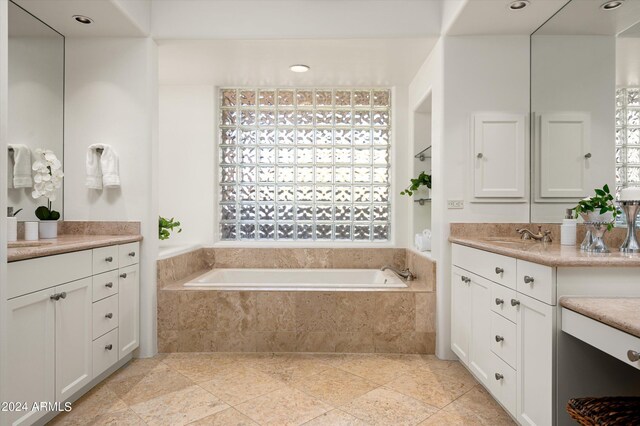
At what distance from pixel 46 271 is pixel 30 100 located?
132cm

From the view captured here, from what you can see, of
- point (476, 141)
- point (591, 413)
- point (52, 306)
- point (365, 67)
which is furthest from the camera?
point (365, 67)

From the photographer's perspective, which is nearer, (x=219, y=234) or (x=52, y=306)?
(x=52, y=306)

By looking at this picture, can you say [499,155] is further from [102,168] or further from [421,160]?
[102,168]

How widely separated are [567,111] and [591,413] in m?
1.85

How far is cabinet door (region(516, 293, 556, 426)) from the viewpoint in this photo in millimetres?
1440

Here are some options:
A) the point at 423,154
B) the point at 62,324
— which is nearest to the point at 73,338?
the point at 62,324

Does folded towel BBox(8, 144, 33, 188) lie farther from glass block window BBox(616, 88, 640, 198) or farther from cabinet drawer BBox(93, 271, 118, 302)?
glass block window BBox(616, 88, 640, 198)

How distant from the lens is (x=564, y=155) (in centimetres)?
241

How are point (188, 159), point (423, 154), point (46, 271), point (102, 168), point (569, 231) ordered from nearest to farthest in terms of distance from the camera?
point (46, 271) < point (569, 231) < point (102, 168) < point (423, 154) < point (188, 159)

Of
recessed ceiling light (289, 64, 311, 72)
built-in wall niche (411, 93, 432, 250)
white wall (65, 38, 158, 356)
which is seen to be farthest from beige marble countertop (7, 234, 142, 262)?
built-in wall niche (411, 93, 432, 250)

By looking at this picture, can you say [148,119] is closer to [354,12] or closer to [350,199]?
[354,12]

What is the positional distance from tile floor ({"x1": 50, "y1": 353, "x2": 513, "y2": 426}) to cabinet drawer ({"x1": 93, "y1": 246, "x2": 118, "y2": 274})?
66cm

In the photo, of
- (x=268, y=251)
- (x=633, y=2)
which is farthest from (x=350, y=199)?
(x=633, y=2)

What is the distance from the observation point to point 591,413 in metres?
Result: 1.11
